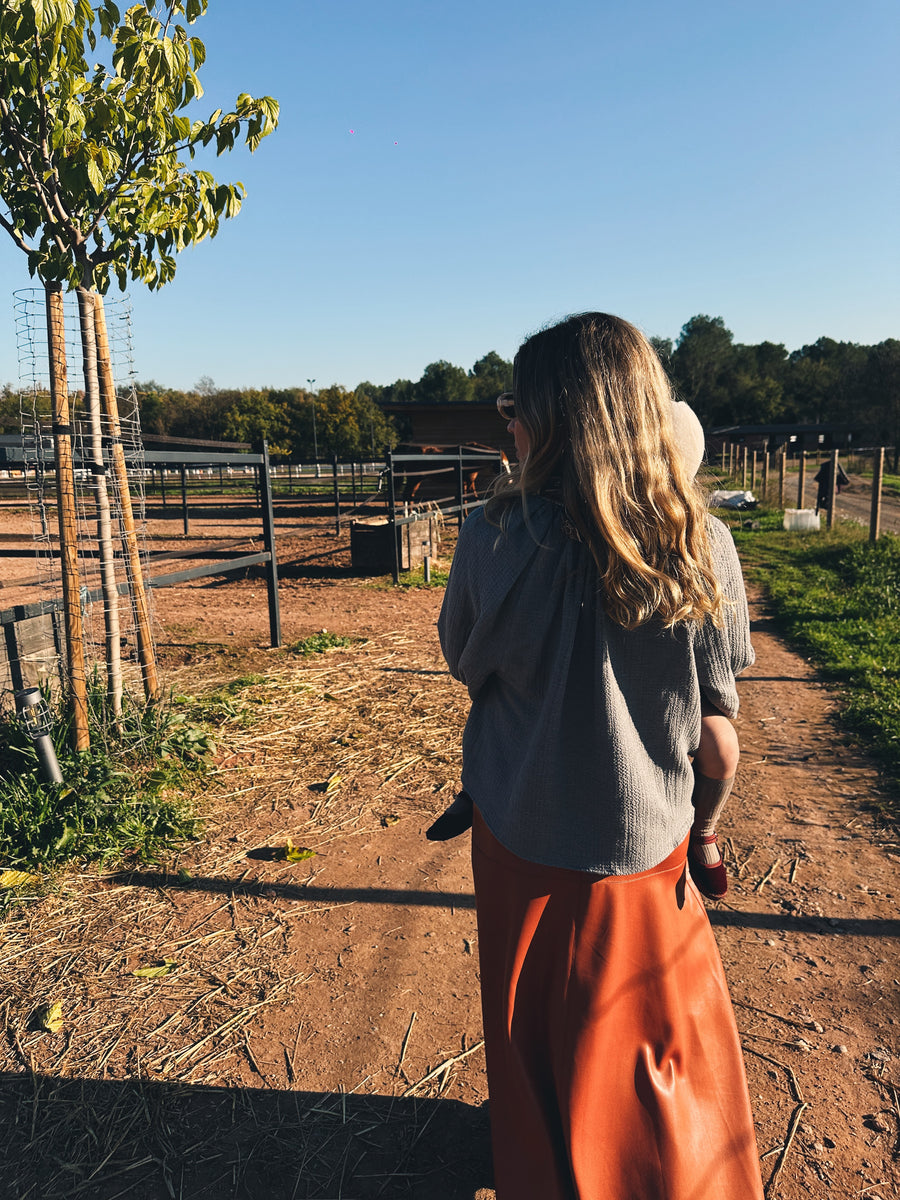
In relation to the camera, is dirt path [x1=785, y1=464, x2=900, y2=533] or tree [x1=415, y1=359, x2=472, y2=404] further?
tree [x1=415, y1=359, x2=472, y2=404]

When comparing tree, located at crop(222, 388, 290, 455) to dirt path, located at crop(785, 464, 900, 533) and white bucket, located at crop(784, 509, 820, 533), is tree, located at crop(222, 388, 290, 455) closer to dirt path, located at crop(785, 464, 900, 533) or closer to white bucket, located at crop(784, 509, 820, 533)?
dirt path, located at crop(785, 464, 900, 533)

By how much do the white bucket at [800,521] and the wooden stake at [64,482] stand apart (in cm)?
1403

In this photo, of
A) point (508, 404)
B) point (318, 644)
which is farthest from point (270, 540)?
point (508, 404)

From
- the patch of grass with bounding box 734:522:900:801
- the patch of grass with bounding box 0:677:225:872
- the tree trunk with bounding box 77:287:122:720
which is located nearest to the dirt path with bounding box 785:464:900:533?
the patch of grass with bounding box 734:522:900:801

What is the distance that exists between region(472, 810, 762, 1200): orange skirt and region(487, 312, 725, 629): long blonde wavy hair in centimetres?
53

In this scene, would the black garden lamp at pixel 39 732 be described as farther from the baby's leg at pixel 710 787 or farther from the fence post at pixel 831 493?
the fence post at pixel 831 493

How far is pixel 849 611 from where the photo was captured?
7.57 meters

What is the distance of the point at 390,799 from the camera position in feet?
12.6

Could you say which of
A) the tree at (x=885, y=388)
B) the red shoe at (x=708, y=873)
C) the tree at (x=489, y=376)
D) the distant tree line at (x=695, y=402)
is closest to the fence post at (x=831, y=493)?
the red shoe at (x=708, y=873)

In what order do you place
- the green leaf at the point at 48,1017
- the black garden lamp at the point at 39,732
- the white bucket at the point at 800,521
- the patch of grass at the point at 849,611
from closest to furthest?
the green leaf at the point at 48,1017
the black garden lamp at the point at 39,732
the patch of grass at the point at 849,611
the white bucket at the point at 800,521

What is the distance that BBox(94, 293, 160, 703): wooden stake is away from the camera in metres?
3.51

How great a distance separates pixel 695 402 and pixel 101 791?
255 feet

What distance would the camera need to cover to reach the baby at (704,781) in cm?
141

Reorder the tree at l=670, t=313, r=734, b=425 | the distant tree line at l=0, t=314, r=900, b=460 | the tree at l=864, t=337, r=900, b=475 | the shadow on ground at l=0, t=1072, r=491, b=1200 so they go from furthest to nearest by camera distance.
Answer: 1. the tree at l=670, t=313, r=734, b=425
2. the distant tree line at l=0, t=314, r=900, b=460
3. the tree at l=864, t=337, r=900, b=475
4. the shadow on ground at l=0, t=1072, r=491, b=1200
